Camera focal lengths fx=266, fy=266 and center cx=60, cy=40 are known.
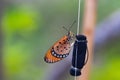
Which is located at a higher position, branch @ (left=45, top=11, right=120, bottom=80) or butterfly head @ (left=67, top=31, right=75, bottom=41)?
butterfly head @ (left=67, top=31, right=75, bottom=41)

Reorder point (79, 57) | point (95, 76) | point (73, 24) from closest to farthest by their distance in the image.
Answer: point (79, 57), point (73, 24), point (95, 76)

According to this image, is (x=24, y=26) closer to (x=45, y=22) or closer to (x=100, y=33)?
(x=45, y=22)

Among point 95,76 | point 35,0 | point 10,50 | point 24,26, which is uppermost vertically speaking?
point 35,0

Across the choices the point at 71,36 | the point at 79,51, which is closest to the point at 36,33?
the point at 71,36

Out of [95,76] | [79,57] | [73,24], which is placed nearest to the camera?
[79,57]

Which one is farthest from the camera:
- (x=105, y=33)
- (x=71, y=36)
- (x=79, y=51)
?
(x=105, y=33)

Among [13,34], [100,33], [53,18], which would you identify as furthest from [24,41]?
[100,33]

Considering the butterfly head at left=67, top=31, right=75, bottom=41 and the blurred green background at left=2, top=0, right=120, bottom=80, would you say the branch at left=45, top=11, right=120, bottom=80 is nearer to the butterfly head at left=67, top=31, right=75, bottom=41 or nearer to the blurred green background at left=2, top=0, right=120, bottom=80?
the blurred green background at left=2, top=0, right=120, bottom=80

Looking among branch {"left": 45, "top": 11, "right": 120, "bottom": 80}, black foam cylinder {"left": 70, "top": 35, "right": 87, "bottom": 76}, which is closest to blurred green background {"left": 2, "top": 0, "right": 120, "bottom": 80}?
branch {"left": 45, "top": 11, "right": 120, "bottom": 80}

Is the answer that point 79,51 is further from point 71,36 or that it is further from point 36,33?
point 36,33
